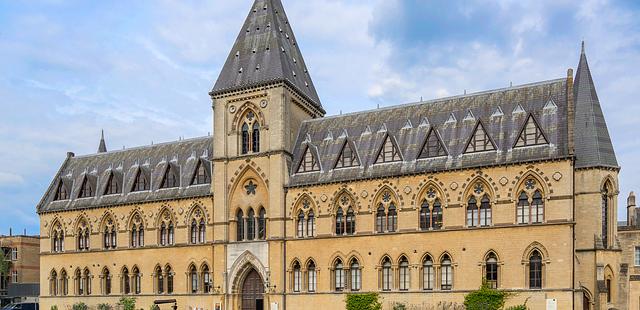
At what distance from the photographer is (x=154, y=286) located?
55.4m

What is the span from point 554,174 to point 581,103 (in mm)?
7076

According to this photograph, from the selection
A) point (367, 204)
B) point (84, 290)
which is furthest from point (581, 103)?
point (84, 290)

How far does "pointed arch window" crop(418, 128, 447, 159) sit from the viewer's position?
45562 millimetres

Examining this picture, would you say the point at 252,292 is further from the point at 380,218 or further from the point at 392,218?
the point at 392,218

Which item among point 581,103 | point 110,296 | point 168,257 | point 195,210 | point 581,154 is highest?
point 581,103

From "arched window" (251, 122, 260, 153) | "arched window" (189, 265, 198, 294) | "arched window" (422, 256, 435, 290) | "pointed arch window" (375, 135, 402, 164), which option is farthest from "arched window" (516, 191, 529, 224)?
"arched window" (189, 265, 198, 294)

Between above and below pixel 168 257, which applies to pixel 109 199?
above

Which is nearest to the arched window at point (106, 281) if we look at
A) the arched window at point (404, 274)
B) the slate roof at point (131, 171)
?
the slate roof at point (131, 171)

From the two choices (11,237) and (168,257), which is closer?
(168,257)

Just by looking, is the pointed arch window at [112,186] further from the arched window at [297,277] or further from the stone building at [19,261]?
the stone building at [19,261]

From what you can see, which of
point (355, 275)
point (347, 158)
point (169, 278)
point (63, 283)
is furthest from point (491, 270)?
point (63, 283)

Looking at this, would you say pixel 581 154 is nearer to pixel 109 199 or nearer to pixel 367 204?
pixel 367 204

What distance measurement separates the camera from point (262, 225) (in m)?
51.0

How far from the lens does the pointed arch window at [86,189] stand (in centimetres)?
6131
